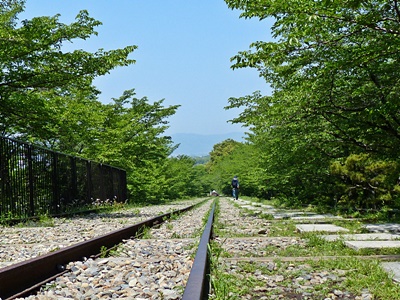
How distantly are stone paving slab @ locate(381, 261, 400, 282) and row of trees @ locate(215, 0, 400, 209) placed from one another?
10.3 feet

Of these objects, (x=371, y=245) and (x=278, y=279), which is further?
(x=371, y=245)

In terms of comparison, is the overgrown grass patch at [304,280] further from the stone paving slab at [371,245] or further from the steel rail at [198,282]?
the stone paving slab at [371,245]

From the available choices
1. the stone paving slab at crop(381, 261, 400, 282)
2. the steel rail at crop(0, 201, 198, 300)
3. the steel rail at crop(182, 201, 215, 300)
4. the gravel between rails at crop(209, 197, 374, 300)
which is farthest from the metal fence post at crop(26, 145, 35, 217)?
the stone paving slab at crop(381, 261, 400, 282)

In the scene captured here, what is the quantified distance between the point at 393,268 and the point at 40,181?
35.0ft

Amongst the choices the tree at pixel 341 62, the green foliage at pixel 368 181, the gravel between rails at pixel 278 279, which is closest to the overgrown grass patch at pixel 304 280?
the gravel between rails at pixel 278 279

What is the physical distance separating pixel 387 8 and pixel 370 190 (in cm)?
616

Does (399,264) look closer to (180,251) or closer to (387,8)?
(180,251)

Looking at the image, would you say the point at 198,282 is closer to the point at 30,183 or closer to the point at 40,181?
the point at 30,183

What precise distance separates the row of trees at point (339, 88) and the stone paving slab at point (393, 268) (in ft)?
10.3

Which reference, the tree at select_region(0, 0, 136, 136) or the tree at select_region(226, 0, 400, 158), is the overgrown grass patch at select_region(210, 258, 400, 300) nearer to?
the tree at select_region(226, 0, 400, 158)

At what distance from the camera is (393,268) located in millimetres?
3654

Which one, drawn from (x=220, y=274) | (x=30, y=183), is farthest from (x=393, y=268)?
(x=30, y=183)

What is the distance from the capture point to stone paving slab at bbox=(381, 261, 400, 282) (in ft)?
11.0

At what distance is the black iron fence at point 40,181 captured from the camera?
10.5m
